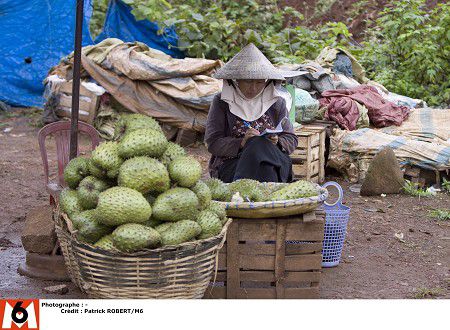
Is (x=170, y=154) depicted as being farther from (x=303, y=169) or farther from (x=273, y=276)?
(x=303, y=169)

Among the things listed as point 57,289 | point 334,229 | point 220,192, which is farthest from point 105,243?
point 334,229

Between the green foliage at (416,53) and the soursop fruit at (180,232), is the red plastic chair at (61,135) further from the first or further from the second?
the green foliage at (416,53)

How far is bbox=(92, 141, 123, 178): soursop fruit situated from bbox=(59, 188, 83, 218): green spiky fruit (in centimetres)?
26

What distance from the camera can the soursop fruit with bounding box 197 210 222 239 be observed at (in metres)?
3.27

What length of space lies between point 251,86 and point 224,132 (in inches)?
15.9

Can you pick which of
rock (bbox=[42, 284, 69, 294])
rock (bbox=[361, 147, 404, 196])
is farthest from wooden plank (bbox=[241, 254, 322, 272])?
rock (bbox=[361, 147, 404, 196])

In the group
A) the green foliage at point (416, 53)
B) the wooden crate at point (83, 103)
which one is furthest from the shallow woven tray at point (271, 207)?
the green foliage at point (416, 53)

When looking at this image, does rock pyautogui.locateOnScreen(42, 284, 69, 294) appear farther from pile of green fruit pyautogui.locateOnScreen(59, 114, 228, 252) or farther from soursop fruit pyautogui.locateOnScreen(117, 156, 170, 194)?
soursop fruit pyautogui.locateOnScreen(117, 156, 170, 194)

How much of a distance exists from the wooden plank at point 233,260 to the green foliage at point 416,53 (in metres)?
6.74

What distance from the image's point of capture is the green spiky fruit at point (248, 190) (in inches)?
152

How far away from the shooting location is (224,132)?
16.9 ft

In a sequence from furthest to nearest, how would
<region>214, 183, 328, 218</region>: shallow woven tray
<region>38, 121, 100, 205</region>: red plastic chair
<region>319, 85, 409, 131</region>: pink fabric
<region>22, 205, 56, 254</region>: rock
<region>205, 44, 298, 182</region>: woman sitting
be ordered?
<region>319, 85, 409, 131</region>: pink fabric
<region>38, 121, 100, 205</region>: red plastic chair
<region>205, 44, 298, 182</region>: woman sitting
<region>22, 205, 56, 254</region>: rock
<region>214, 183, 328, 218</region>: shallow woven tray
